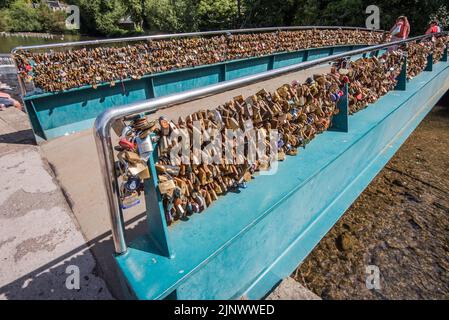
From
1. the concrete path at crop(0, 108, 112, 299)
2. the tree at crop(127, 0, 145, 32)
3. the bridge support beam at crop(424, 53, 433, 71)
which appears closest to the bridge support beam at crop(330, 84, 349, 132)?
the concrete path at crop(0, 108, 112, 299)

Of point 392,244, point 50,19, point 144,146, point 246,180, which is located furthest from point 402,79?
point 50,19

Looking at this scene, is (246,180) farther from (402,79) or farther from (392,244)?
(402,79)

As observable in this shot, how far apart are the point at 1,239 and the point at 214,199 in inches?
94.4

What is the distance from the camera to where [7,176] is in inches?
155

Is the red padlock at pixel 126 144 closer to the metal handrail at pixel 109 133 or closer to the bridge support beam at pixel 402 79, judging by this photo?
the metal handrail at pixel 109 133

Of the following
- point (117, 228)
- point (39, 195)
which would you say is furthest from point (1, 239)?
point (117, 228)

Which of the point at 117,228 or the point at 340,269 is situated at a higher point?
the point at 117,228

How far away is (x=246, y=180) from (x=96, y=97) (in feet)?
15.4

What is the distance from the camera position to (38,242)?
2746 millimetres

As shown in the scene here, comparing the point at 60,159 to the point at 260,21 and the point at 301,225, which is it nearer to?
the point at 301,225

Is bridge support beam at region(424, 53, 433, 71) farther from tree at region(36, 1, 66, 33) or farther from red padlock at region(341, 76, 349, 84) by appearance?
tree at region(36, 1, 66, 33)

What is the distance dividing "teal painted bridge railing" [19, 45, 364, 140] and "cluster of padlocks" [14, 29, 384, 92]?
0.51ft

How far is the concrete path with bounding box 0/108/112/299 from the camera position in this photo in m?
2.25

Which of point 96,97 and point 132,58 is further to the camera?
point 132,58
